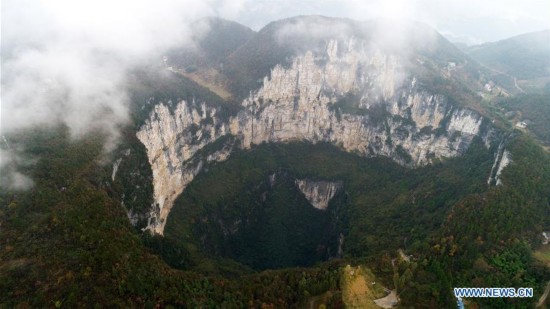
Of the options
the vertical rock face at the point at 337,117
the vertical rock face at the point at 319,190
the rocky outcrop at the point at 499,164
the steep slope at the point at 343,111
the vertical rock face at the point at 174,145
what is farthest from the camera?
the vertical rock face at the point at 319,190

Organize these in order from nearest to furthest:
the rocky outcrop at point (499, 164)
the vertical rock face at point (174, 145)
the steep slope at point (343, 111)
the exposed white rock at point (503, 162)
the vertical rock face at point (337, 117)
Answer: the rocky outcrop at point (499, 164)
the exposed white rock at point (503, 162)
the vertical rock face at point (174, 145)
the vertical rock face at point (337, 117)
the steep slope at point (343, 111)

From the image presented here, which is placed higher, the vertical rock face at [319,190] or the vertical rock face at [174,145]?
the vertical rock face at [174,145]

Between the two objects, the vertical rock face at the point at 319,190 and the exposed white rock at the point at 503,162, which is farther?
the vertical rock face at the point at 319,190

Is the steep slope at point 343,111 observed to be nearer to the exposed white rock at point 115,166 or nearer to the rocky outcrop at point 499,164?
the rocky outcrop at point 499,164

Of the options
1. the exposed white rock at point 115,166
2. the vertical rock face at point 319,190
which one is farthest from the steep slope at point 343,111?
the exposed white rock at point 115,166

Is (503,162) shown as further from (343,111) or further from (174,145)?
(174,145)

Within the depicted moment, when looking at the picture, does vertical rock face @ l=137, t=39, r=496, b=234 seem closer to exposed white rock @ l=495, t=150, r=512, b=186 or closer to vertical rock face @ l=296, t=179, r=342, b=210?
exposed white rock @ l=495, t=150, r=512, b=186

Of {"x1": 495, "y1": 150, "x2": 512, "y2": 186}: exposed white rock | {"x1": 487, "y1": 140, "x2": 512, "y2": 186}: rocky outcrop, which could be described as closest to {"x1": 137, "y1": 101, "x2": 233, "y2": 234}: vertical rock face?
{"x1": 487, "y1": 140, "x2": 512, "y2": 186}: rocky outcrop
